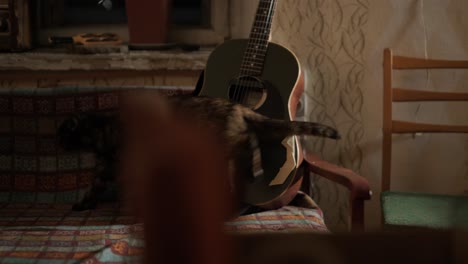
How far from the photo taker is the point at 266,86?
175 cm

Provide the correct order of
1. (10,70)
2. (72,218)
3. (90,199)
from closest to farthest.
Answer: (72,218)
(90,199)
(10,70)

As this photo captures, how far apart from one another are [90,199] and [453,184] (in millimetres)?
1354

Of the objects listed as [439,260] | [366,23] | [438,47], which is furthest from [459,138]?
[439,260]

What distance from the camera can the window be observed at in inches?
89.7

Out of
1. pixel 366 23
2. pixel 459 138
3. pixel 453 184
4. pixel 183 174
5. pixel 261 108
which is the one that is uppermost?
pixel 366 23

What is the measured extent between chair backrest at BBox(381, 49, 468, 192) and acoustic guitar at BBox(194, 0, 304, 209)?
372 millimetres

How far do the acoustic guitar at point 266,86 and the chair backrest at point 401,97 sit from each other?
37 centimetres

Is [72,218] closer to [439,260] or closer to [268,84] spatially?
[268,84]

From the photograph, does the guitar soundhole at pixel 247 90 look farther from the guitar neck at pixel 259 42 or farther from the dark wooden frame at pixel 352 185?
the dark wooden frame at pixel 352 185

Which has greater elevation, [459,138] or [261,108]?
[261,108]

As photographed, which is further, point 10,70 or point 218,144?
point 10,70

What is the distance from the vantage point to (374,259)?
0.40 metres

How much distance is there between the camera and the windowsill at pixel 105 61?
2.07 m

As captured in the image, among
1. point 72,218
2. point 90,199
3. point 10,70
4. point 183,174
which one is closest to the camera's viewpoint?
point 183,174
